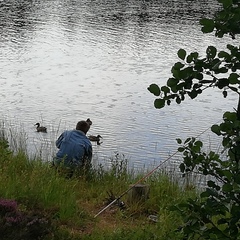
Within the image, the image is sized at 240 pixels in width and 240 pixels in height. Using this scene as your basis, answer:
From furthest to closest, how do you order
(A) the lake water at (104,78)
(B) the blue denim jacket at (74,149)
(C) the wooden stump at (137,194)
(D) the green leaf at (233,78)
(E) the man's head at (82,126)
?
1. (A) the lake water at (104,78)
2. (E) the man's head at (82,126)
3. (B) the blue denim jacket at (74,149)
4. (C) the wooden stump at (137,194)
5. (D) the green leaf at (233,78)

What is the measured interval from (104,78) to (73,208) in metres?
14.1

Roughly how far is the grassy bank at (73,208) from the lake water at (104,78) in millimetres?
3447

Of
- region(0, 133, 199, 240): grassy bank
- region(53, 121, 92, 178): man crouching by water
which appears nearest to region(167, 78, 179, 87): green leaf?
region(0, 133, 199, 240): grassy bank

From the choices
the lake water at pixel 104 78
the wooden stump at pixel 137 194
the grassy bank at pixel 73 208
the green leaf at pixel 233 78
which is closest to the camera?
the green leaf at pixel 233 78

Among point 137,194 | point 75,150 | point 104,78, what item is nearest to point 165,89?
point 137,194

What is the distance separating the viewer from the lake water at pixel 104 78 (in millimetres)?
13087

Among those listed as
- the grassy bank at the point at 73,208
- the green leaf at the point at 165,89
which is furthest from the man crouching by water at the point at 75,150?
the green leaf at the point at 165,89

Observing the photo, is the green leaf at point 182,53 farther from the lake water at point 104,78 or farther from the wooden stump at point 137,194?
the lake water at point 104,78

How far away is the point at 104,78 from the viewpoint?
19281mm

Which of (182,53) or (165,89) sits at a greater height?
(182,53)

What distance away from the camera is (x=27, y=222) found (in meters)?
4.27

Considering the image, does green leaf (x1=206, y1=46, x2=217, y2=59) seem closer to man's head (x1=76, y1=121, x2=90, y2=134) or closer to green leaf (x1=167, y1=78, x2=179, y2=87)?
green leaf (x1=167, y1=78, x2=179, y2=87)

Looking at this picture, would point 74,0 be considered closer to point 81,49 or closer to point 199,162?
point 81,49

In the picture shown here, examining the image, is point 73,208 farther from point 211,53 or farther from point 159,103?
point 211,53
